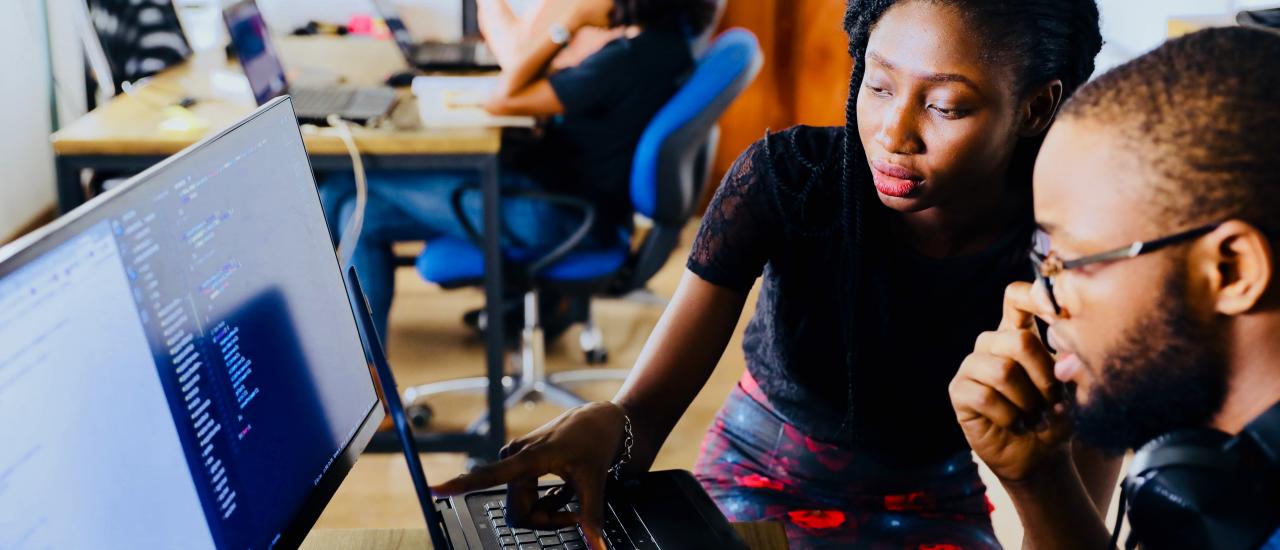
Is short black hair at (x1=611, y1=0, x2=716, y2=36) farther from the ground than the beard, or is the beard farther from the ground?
short black hair at (x1=611, y1=0, x2=716, y2=36)

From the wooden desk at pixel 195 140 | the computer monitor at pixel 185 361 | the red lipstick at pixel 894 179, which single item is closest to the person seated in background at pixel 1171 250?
the red lipstick at pixel 894 179

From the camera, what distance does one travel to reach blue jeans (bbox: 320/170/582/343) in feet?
6.57

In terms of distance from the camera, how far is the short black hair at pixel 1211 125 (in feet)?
1.92

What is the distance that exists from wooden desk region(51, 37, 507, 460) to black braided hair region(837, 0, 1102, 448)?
0.98m

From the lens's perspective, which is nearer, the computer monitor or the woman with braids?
the computer monitor

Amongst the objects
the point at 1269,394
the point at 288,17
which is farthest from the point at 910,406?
the point at 288,17

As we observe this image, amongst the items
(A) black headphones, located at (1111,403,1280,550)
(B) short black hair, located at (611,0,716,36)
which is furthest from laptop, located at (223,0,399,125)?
(A) black headphones, located at (1111,403,1280,550)

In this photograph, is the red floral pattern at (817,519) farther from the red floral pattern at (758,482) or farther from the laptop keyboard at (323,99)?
the laptop keyboard at (323,99)

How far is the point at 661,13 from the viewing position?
80.5 inches

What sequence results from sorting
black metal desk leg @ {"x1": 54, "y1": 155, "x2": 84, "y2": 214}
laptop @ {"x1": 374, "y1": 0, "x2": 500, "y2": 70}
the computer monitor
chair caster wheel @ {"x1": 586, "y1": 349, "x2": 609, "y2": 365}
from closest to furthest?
the computer monitor → black metal desk leg @ {"x1": 54, "y1": 155, "x2": 84, "y2": 214} → laptop @ {"x1": 374, "y1": 0, "x2": 500, "y2": 70} → chair caster wheel @ {"x1": 586, "y1": 349, "x2": 609, "y2": 365}

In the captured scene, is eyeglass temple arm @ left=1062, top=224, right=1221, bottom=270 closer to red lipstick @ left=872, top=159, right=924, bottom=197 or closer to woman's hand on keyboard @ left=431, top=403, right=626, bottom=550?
red lipstick @ left=872, top=159, right=924, bottom=197

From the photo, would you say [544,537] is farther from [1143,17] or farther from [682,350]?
[1143,17]

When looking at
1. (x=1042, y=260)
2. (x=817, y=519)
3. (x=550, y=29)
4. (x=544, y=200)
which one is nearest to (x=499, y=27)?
(x=550, y=29)

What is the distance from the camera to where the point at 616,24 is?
2062mm
